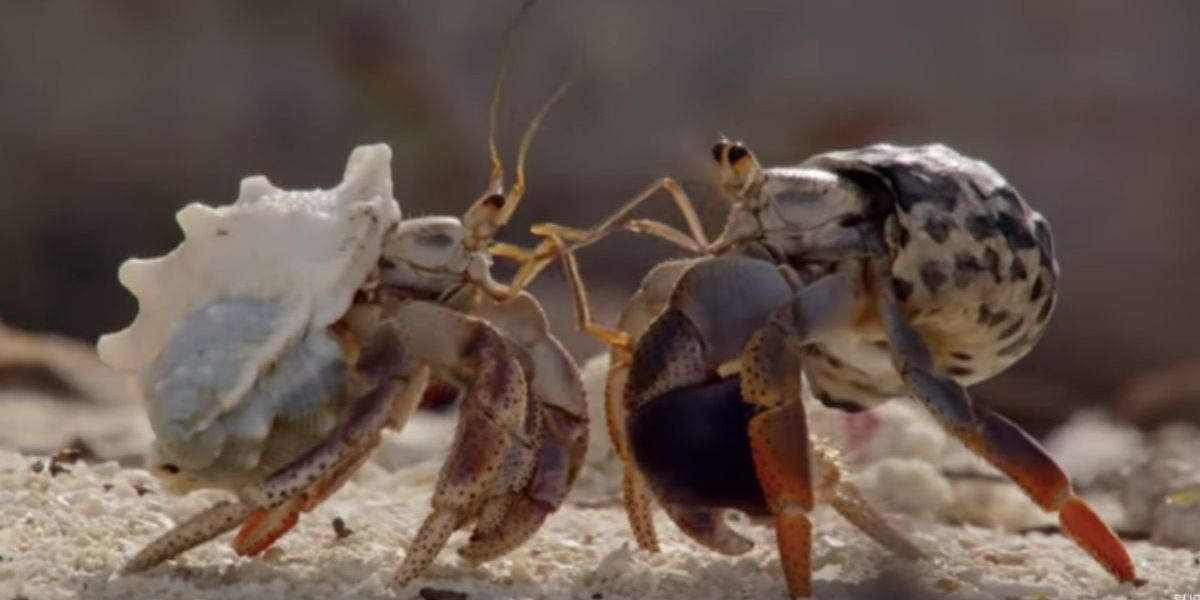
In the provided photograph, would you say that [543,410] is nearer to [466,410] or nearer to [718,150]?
[466,410]

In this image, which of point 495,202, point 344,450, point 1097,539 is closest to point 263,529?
point 344,450

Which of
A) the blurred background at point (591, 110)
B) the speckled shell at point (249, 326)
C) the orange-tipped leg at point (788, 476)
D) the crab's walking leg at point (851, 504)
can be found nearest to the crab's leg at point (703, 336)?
the orange-tipped leg at point (788, 476)

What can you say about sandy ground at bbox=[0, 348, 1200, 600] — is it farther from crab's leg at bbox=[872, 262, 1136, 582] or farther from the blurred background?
the blurred background

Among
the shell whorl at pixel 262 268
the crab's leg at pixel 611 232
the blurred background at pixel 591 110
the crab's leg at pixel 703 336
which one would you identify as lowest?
the crab's leg at pixel 703 336

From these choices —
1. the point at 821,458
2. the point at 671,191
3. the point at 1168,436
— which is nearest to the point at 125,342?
the point at 671,191

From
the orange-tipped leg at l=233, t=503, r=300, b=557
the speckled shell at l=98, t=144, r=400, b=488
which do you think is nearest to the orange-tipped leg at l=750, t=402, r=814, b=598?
the speckled shell at l=98, t=144, r=400, b=488

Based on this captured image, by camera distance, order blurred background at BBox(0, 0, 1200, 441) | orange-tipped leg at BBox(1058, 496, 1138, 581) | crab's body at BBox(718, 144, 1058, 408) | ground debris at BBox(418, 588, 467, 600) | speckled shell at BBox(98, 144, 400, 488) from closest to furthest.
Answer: ground debris at BBox(418, 588, 467, 600), speckled shell at BBox(98, 144, 400, 488), orange-tipped leg at BBox(1058, 496, 1138, 581), crab's body at BBox(718, 144, 1058, 408), blurred background at BBox(0, 0, 1200, 441)

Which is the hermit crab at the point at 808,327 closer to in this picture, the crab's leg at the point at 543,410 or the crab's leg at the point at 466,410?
the crab's leg at the point at 543,410
